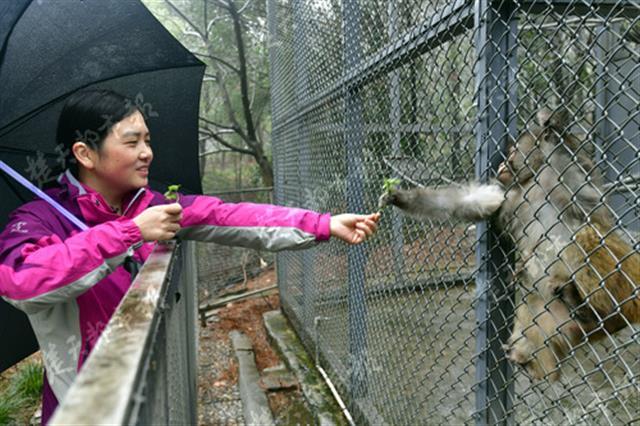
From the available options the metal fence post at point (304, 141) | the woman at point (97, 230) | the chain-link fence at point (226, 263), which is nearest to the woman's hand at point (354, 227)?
the woman at point (97, 230)

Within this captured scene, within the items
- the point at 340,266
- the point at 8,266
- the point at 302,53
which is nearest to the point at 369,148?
the point at 340,266

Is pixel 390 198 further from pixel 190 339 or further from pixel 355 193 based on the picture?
pixel 190 339

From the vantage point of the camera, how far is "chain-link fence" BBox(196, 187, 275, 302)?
7.93 m

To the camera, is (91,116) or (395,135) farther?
(395,135)

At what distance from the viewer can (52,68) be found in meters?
2.52

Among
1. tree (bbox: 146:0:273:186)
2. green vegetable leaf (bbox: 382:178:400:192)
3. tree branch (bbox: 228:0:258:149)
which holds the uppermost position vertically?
tree (bbox: 146:0:273:186)

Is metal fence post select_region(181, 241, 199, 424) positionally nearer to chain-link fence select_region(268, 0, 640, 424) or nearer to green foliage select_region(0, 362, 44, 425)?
chain-link fence select_region(268, 0, 640, 424)

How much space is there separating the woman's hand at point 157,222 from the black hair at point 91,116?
0.56 metres

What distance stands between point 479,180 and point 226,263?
22.9 ft

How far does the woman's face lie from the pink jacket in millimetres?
102

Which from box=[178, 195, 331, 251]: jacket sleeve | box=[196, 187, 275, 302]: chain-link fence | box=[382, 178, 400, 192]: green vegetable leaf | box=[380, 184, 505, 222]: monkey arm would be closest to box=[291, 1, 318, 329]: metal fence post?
box=[178, 195, 331, 251]: jacket sleeve

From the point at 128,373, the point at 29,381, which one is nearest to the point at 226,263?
the point at 29,381

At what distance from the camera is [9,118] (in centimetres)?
245

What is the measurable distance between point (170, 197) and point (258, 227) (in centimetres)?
45
